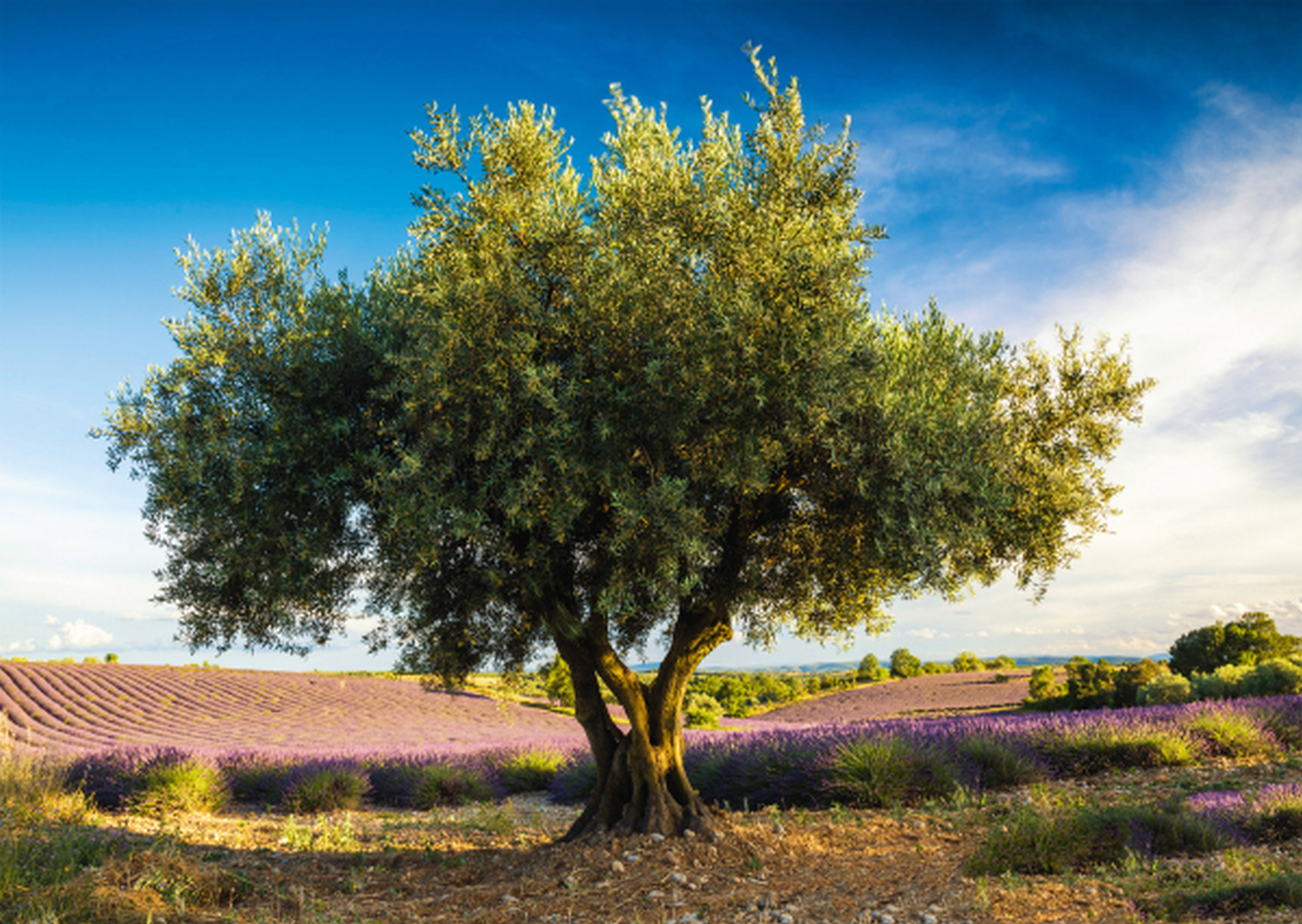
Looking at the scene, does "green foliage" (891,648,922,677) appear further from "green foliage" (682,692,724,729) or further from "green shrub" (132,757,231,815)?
"green shrub" (132,757,231,815)

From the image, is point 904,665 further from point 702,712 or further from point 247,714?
point 247,714

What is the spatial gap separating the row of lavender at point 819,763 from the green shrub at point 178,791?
A: 0.32 ft

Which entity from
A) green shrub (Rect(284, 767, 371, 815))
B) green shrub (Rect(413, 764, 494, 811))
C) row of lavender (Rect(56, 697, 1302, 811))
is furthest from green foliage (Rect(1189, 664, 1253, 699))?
green shrub (Rect(284, 767, 371, 815))

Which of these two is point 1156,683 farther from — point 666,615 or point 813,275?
point 813,275

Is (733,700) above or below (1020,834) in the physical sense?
below

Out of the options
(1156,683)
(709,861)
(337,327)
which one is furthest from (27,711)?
(1156,683)

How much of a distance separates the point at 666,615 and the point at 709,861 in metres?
3.36

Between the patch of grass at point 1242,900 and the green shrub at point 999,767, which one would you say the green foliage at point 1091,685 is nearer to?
the green shrub at point 999,767

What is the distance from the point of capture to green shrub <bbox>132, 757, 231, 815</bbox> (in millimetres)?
16359

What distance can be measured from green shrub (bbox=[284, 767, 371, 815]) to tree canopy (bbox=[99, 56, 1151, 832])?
26.6 feet

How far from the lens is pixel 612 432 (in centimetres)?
845

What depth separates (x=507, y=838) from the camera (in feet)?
44.5

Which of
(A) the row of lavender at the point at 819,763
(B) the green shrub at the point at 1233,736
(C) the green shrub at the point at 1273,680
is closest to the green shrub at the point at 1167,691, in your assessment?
(C) the green shrub at the point at 1273,680

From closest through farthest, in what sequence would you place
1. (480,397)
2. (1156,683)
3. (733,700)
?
(480,397) < (1156,683) < (733,700)
